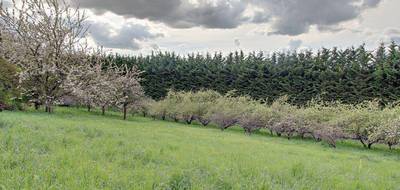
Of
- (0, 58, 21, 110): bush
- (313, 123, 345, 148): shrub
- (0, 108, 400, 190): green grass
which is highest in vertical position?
(0, 58, 21, 110): bush

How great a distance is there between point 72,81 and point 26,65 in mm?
3062

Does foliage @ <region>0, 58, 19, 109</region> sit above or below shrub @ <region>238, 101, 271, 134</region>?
above

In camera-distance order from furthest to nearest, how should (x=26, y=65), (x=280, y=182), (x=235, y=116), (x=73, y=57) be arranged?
(x=235, y=116) → (x=73, y=57) → (x=26, y=65) → (x=280, y=182)

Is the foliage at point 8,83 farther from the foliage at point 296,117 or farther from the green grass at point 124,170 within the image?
the foliage at point 296,117

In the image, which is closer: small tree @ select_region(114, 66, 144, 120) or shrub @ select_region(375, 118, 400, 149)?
shrub @ select_region(375, 118, 400, 149)

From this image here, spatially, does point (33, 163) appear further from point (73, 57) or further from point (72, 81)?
point (73, 57)

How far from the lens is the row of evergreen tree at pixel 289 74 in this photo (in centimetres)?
3194

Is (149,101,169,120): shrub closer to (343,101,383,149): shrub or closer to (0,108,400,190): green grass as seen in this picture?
(343,101,383,149): shrub

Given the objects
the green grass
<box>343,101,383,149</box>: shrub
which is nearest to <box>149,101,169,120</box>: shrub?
<box>343,101,383,149</box>: shrub

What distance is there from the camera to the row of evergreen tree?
105 feet

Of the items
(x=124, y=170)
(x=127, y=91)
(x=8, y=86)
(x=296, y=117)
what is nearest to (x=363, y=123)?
(x=296, y=117)

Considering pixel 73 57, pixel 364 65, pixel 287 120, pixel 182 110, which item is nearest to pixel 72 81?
pixel 73 57

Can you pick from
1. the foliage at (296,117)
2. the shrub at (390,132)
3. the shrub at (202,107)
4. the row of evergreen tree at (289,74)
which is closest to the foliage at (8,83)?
the foliage at (296,117)

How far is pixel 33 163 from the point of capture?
5.80m
